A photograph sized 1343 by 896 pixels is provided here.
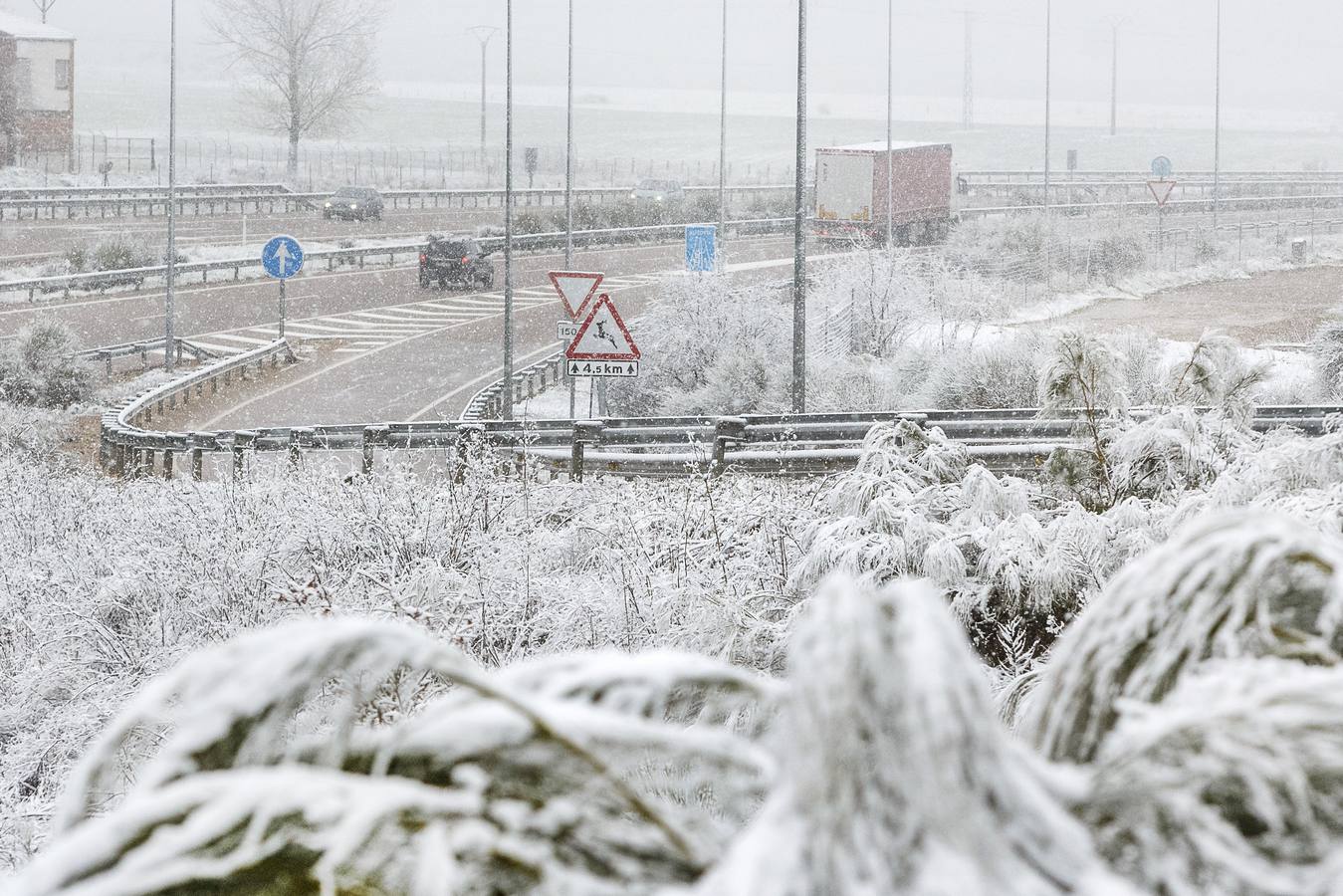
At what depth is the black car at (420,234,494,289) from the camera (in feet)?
140

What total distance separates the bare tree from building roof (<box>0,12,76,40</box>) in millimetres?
10334

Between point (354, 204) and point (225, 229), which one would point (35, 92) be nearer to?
point (354, 204)

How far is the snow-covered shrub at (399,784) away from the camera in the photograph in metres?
1.57

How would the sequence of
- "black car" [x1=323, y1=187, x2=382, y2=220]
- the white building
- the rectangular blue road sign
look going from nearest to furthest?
1. the rectangular blue road sign
2. "black car" [x1=323, y1=187, x2=382, y2=220]
3. the white building

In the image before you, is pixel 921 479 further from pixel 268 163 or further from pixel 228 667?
pixel 268 163

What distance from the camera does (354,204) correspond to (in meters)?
57.2

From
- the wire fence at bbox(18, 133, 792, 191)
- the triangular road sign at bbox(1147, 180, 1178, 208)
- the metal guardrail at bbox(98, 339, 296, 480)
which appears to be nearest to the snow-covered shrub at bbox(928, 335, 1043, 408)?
the metal guardrail at bbox(98, 339, 296, 480)

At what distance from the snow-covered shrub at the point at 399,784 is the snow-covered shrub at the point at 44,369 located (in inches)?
1118

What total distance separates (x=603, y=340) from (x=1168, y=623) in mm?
17648

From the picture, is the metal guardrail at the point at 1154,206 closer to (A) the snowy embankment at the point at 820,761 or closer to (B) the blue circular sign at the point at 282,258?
(B) the blue circular sign at the point at 282,258

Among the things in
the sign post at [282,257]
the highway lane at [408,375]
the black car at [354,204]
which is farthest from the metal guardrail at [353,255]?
the black car at [354,204]

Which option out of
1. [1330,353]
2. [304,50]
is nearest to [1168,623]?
[1330,353]

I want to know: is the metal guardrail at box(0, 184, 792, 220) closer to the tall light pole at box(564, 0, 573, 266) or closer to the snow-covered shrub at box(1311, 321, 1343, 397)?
the tall light pole at box(564, 0, 573, 266)

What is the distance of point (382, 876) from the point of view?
67.4 inches
